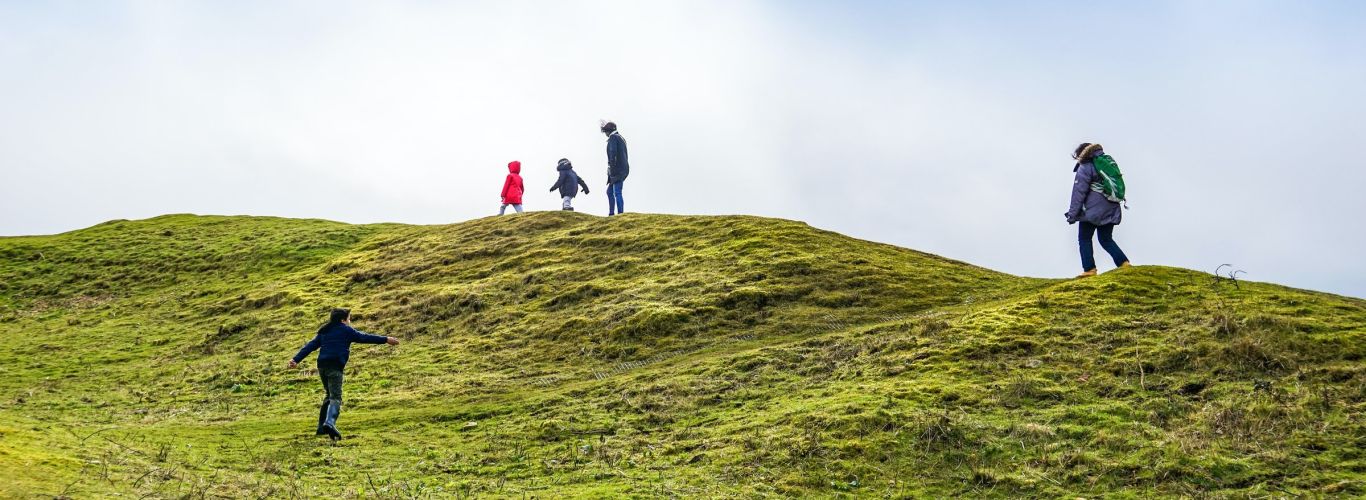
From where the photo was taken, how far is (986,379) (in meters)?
16.8

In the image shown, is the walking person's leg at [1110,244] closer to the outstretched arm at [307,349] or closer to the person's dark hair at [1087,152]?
the person's dark hair at [1087,152]

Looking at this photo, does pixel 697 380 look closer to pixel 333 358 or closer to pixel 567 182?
pixel 333 358

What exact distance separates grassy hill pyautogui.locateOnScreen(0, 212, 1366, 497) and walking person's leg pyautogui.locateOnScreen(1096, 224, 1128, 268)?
65 centimetres

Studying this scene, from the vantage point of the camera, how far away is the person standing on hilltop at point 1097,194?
70.2 feet

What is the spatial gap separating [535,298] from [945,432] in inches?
551

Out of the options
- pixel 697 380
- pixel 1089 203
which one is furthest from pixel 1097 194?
pixel 697 380

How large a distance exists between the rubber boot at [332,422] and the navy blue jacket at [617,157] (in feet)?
55.8

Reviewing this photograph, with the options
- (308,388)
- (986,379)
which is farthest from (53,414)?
(986,379)

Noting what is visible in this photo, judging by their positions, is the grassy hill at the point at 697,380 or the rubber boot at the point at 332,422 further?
the rubber boot at the point at 332,422

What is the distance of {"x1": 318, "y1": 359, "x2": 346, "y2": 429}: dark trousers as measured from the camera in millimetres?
16812

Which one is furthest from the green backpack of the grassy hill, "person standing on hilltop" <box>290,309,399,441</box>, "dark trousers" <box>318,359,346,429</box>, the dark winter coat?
the dark winter coat

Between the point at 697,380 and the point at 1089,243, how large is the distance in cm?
906

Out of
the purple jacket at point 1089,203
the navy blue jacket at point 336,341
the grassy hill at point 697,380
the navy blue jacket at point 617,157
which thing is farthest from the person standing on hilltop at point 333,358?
the navy blue jacket at point 617,157

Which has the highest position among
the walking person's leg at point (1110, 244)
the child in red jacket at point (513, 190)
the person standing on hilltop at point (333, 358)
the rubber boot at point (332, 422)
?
the child in red jacket at point (513, 190)
